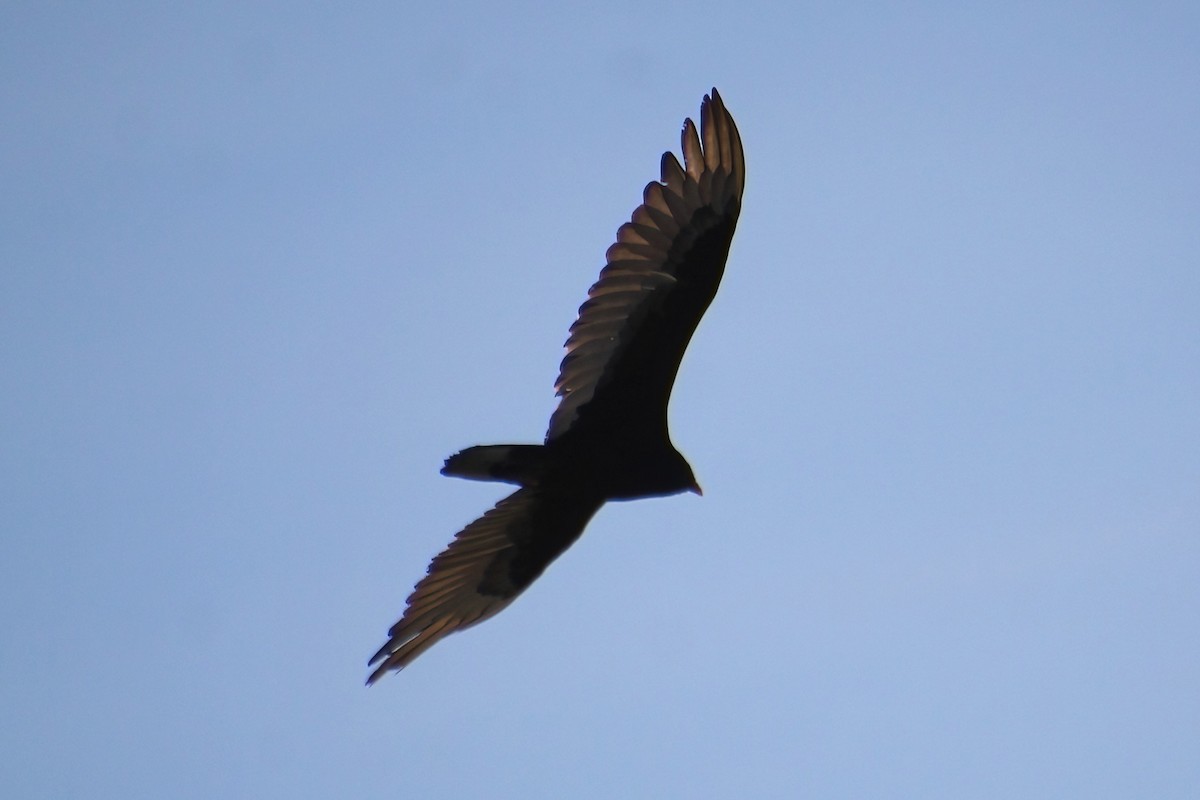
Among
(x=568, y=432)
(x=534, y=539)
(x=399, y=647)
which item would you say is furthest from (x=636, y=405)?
(x=399, y=647)

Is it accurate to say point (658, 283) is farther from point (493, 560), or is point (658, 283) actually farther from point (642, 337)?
point (493, 560)

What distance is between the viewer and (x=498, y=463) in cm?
973

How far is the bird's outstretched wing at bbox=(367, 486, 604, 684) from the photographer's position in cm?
1011

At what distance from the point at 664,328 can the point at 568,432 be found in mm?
858

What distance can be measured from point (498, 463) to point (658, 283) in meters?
1.45

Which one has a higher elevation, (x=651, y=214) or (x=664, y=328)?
(x=651, y=214)

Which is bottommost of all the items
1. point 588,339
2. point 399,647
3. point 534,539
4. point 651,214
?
point 399,647

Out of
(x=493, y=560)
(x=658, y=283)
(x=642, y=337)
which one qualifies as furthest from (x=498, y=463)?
(x=658, y=283)

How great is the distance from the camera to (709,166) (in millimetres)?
9820

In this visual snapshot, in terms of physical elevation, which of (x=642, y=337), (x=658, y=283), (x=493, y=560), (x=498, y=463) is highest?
(x=658, y=283)

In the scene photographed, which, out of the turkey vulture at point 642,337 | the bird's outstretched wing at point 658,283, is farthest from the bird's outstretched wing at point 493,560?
the bird's outstretched wing at point 658,283

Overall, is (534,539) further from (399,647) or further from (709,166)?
(709,166)

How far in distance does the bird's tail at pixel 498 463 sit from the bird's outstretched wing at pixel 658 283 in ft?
1.57

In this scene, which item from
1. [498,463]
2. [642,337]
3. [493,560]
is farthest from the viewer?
[493,560]
